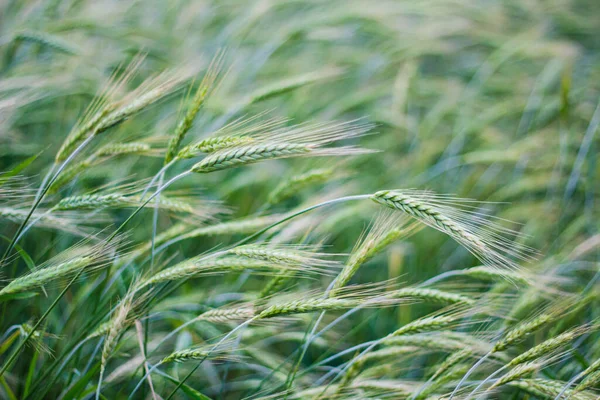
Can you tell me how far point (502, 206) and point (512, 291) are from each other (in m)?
0.85

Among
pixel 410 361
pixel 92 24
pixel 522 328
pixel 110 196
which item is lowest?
pixel 410 361

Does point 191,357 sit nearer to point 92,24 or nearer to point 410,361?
point 410,361

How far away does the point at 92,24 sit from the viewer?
6.91ft

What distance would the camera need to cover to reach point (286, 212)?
2209mm

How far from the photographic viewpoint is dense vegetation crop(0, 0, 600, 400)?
1208mm

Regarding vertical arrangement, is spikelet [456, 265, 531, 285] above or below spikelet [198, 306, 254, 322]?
above

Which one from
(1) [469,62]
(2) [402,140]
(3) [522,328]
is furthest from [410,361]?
(1) [469,62]

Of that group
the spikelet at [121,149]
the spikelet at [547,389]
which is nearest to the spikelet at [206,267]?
the spikelet at [121,149]

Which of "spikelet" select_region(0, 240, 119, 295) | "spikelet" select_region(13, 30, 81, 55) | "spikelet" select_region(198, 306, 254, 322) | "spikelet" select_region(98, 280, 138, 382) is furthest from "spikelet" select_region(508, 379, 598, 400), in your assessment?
"spikelet" select_region(13, 30, 81, 55)

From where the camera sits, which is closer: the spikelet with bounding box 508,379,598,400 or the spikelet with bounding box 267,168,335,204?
the spikelet with bounding box 508,379,598,400

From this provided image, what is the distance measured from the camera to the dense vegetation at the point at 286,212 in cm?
121

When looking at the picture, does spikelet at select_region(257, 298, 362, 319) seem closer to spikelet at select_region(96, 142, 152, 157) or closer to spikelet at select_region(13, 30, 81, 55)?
spikelet at select_region(96, 142, 152, 157)

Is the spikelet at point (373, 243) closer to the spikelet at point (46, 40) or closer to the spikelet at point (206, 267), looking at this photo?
the spikelet at point (206, 267)

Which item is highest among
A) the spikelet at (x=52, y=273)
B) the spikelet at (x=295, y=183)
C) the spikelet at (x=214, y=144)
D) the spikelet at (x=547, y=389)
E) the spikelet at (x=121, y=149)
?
the spikelet at (x=214, y=144)
